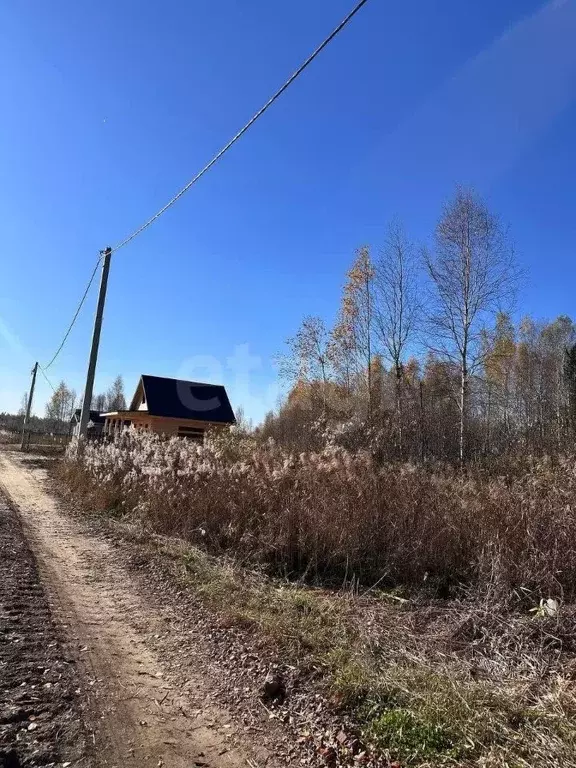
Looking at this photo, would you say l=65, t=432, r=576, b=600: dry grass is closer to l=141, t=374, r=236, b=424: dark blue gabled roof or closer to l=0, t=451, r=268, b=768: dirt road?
l=0, t=451, r=268, b=768: dirt road

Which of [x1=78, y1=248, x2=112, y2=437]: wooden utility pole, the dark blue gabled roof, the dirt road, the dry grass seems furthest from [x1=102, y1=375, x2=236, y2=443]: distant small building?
the dirt road

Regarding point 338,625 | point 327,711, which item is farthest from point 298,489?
point 327,711

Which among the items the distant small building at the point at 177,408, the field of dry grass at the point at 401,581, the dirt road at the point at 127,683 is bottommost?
the dirt road at the point at 127,683

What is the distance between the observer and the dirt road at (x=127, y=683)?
8.93 ft

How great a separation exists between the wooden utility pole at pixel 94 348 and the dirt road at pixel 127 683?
10.7 metres

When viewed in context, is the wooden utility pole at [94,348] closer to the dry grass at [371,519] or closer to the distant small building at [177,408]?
the dry grass at [371,519]

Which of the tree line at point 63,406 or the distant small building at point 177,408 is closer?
the distant small building at point 177,408

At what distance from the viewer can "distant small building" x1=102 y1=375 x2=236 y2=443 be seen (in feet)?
98.5

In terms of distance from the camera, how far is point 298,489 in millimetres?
7566

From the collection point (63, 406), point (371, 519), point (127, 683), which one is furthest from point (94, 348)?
point (63, 406)

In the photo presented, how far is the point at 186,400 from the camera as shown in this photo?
105 feet

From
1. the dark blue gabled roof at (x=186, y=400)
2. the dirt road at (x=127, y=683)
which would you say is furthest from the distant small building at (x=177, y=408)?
the dirt road at (x=127, y=683)

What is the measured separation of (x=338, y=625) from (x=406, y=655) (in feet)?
2.50

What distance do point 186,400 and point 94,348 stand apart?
1522 centimetres
